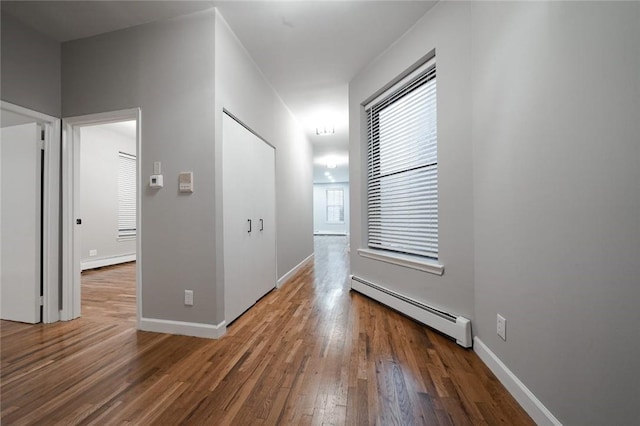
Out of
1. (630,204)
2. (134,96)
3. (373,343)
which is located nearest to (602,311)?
(630,204)

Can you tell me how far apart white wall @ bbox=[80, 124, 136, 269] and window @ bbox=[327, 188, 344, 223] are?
952 cm

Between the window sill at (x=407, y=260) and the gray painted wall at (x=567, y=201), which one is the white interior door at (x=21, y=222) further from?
the gray painted wall at (x=567, y=201)

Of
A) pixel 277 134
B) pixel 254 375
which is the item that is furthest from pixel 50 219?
pixel 277 134

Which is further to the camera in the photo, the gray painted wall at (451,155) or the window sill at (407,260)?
the window sill at (407,260)

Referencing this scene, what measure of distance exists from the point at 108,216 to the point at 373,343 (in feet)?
20.2

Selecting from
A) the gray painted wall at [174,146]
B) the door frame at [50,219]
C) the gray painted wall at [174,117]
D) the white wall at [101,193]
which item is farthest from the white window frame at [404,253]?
the white wall at [101,193]

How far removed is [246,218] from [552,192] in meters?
2.54

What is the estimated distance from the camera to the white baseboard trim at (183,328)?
223 cm

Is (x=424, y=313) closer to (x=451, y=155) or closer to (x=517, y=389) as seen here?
(x=517, y=389)

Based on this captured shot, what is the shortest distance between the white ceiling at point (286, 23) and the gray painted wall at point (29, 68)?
0.11 m

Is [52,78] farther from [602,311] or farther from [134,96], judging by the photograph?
[602,311]

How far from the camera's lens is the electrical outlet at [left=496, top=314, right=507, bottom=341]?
1.59m

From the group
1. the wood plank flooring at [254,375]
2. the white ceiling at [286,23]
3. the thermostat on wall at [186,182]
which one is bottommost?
the wood plank flooring at [254,375]

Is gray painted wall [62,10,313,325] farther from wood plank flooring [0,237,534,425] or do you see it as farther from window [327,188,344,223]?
window [327,188,344,223]
